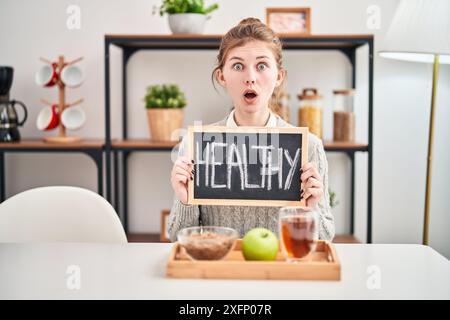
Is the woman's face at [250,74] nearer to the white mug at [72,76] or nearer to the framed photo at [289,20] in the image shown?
the framed photo at [289,20]

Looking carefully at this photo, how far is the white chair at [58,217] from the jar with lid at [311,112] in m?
1.42

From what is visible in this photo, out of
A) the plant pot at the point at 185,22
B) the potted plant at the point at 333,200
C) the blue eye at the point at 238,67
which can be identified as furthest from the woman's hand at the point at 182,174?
the potted plant at the point at 333,200

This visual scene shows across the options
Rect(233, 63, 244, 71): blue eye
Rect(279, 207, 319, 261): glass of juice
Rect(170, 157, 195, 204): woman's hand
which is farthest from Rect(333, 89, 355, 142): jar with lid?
Rect(279, 207, 319, 261): glass of juice

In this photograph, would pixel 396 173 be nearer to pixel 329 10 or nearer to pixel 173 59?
pixel 329 10

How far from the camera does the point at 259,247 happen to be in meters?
1.21

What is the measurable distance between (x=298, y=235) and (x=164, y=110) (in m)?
1.74

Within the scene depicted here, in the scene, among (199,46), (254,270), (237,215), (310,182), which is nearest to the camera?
(254,270)

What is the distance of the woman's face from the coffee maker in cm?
157

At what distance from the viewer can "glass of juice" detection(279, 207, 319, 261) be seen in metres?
1.21

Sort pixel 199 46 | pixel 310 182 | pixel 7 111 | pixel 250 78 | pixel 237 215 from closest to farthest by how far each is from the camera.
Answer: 1. pixel 310 182
2. pixel 250 78
3. pixel 237 215
4. pixel 7 111
5. pixel 199 46

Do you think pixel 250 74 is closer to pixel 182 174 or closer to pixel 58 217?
pixel 182 174

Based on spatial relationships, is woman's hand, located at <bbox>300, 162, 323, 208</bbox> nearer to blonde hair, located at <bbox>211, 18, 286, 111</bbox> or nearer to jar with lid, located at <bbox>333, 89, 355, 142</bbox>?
blonde hair, located at <bbox>211, 18, 286, 111</bbox>

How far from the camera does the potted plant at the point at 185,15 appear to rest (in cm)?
277

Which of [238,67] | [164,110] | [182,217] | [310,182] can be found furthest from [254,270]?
[164,110]
